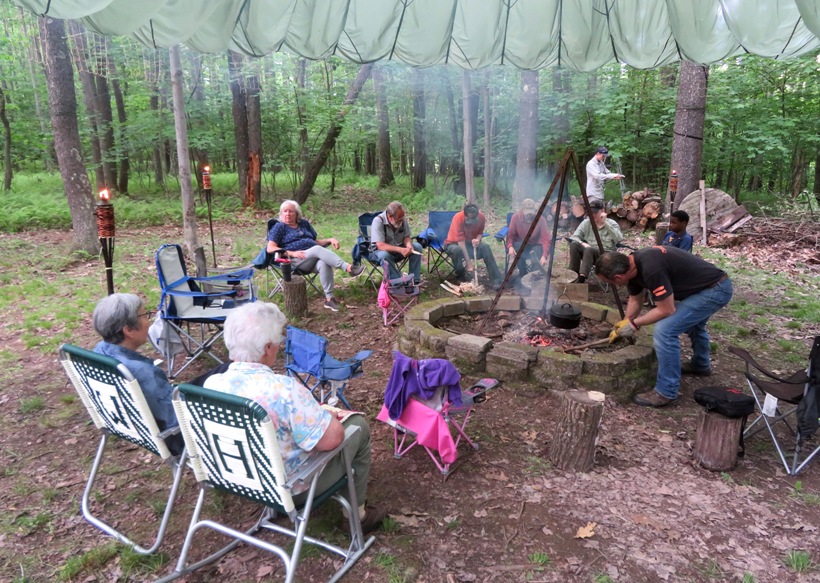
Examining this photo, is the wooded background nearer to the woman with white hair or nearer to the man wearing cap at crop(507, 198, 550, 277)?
the man wearing cap at crop(507, 198, 550, 277)

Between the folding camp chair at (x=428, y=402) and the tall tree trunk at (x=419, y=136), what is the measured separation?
12.9m

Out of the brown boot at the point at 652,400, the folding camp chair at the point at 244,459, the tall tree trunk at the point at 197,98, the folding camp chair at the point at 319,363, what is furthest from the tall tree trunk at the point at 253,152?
the folding camp chair at the point at 244,459

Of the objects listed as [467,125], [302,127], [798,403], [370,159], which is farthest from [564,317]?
[370,159]

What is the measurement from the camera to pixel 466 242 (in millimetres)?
6164

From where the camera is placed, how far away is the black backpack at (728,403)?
2744mm

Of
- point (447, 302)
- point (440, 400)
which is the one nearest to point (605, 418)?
point (440, 400)

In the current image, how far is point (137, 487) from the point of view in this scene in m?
2.67

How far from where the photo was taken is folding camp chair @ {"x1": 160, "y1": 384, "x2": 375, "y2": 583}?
5.49 feet

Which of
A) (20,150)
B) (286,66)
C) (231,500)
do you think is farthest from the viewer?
(286,66)

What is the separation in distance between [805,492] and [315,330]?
12.5ft

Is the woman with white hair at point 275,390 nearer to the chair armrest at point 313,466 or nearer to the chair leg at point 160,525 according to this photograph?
the chair armrest at point 313,466

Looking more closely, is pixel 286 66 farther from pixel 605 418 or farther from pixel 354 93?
pixel 605 418

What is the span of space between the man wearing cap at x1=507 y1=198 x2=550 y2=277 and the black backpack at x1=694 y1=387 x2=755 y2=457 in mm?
3141

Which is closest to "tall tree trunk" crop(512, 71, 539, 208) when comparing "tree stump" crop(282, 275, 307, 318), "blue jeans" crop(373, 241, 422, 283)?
"blue jeans" crop(373, 241, 422, 283)
